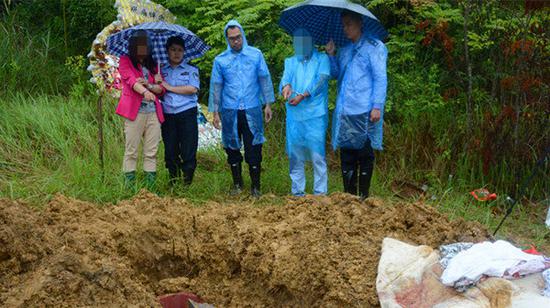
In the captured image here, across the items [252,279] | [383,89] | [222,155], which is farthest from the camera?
[222,155]

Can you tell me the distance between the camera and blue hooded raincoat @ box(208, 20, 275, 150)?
623cm

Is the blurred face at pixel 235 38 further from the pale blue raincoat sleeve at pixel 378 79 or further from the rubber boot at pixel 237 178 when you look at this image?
the pale blue raincoat sleeve at pixel 378 79

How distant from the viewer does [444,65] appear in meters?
8.02

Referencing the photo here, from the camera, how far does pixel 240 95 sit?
20.5 ft

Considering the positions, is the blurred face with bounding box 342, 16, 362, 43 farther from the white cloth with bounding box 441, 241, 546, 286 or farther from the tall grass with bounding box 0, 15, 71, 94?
the tall grass with bounding box 0, 15, 71, 94

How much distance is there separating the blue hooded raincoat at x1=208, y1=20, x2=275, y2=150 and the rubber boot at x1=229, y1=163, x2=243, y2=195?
219 millimetres

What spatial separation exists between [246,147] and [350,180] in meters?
1.04

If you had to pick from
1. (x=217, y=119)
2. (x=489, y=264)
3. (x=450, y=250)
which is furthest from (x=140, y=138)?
(x=489, y=264)

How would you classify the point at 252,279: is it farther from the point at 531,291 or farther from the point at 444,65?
the point at 444,65

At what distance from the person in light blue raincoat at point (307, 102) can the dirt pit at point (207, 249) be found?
95 cm

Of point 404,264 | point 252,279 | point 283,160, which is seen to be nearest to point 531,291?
point 404,264

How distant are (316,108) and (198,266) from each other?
6.23ft

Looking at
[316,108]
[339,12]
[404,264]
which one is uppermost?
[339,12]

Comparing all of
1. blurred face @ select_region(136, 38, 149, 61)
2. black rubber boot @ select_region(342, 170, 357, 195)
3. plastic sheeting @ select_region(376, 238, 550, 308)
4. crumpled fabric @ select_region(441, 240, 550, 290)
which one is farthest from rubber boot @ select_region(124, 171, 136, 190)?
crumpled fabric @ select_region(441, 240, 550, 290)
